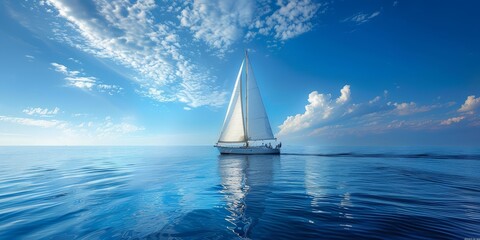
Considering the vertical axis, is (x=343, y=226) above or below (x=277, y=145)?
below

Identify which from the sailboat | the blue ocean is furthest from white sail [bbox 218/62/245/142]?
the blue ocean

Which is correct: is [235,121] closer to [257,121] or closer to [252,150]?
[257,121]

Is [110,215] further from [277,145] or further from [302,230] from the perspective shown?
[277,145]

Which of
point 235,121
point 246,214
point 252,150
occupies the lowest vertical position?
point 246,214

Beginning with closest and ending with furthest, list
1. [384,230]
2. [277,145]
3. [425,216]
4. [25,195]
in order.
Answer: [384,230] → [425,216] → [25,195] → [277,145]

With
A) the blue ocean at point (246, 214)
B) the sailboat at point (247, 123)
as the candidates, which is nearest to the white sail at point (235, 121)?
the sailboat at point (247, 123)

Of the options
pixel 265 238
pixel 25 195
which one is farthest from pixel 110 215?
pixel 25 195

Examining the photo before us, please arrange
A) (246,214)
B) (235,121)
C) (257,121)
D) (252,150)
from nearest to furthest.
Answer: (246,214) → (252,150) → (257,121) → (235,121)

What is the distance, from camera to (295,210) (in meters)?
9.48

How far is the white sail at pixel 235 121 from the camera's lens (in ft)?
185

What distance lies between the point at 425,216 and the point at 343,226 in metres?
4.00

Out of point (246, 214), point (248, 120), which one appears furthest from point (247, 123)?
point (246, 214)

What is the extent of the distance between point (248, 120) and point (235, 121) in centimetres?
364

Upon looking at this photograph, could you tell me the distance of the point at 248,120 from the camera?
57.0m
